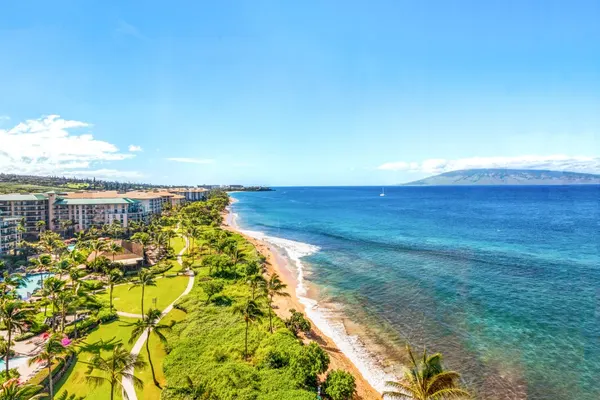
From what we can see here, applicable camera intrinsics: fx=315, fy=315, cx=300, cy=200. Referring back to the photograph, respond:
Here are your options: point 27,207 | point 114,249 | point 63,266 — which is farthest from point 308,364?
point 27,207

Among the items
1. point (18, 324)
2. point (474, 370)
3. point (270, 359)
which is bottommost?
point (474, 370)

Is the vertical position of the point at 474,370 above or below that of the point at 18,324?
below

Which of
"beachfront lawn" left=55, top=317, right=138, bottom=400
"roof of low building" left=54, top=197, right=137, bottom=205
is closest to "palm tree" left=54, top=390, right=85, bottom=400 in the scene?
"beachfront lawn" left=55, top=317, right=138, bottom=400

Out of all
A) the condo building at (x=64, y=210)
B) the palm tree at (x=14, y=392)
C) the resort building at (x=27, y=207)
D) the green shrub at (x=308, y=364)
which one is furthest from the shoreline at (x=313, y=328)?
the resort building at (x=27, y=207)

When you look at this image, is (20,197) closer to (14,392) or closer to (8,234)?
(8,234)

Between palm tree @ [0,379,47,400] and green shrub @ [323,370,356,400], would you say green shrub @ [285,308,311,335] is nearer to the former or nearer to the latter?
green shrub @ [323,370,356,400]

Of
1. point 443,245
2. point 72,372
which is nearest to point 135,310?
point 72,372

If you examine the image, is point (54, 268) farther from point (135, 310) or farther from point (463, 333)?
point (463, 333)
